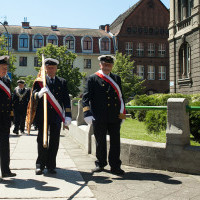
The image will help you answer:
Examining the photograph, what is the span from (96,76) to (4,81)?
59.9 inches

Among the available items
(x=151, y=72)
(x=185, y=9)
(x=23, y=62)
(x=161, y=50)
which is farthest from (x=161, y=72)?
(x=185, y=9)

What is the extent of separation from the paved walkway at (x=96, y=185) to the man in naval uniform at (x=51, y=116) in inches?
9.8

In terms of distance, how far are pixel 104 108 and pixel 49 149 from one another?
117cm

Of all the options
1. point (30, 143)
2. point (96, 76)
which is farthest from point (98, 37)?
point (96, 76)

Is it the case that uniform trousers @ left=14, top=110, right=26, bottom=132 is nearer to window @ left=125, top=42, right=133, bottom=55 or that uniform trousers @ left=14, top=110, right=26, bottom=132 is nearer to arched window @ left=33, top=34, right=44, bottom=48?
window @ left=125, top=42, right=133, bottom=55

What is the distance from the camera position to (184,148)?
229 inches

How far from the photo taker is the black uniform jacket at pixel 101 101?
5.96 metres

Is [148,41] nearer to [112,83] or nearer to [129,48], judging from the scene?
[129,48]

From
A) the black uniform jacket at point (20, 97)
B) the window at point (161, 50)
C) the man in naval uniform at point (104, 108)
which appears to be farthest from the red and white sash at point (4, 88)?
the window at point (161, 50)

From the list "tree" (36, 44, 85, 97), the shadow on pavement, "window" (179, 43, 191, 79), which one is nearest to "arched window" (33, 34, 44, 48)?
"tree" (36, 44, 85, 97)

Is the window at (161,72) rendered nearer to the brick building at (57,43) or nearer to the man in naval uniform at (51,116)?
the brick building at (57,43)

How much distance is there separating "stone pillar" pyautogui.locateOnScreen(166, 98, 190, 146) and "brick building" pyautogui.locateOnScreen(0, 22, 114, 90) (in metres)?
46.0

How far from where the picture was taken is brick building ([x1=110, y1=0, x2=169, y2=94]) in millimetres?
50625

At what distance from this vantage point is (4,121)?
573cm
